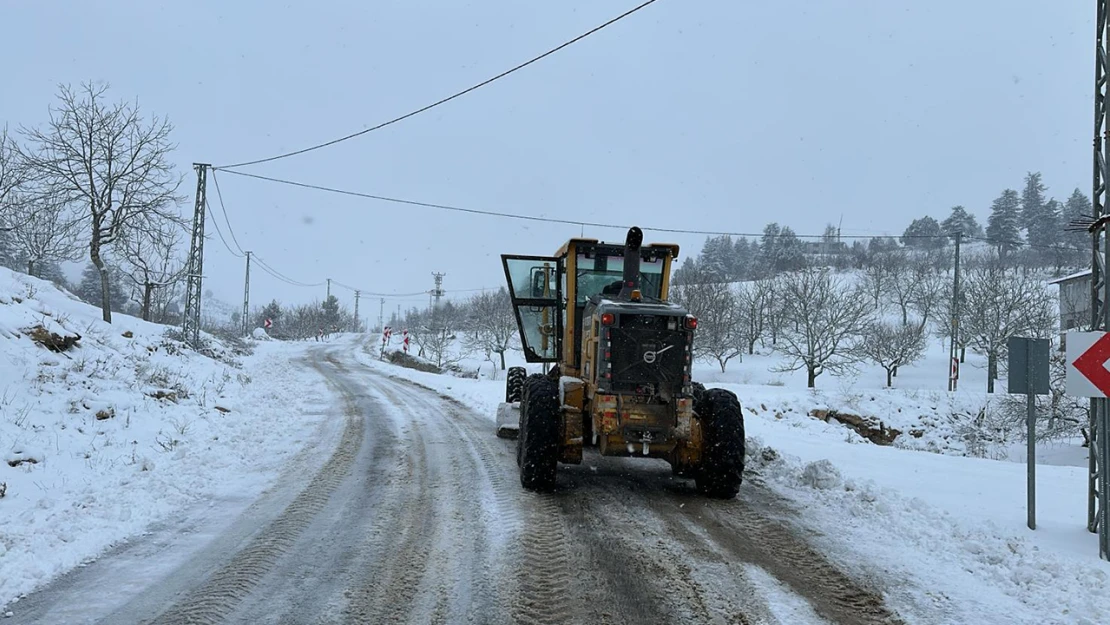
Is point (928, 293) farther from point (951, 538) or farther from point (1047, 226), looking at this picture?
point (951, 538)

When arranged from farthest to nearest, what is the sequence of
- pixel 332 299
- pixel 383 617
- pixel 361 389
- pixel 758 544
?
pixel 332 299
pixel 361 389
pixel 758 544
pixel 383 617

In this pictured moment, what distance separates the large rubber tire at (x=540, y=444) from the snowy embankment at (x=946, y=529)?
8.04ft

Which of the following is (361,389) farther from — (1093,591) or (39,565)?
(1093,591)

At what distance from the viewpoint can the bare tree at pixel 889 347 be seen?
38562 millimetres

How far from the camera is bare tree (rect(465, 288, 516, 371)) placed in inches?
2025

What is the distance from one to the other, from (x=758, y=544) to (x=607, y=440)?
1884 millimetres

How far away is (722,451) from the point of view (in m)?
6.90

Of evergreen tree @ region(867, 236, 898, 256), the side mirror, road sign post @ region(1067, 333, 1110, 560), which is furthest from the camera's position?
evergreen tree @ region(867, 236, 898, 256)

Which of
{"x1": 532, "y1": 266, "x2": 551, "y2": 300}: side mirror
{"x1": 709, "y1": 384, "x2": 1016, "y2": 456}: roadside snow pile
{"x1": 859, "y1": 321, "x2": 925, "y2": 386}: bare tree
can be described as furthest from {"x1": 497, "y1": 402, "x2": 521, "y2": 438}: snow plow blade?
{"x1": 859, "y1": 321, "x2": 925, "y2": 386}: bare tree

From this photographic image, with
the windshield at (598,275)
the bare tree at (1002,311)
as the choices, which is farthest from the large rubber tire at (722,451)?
the bare tree at (1002,311)

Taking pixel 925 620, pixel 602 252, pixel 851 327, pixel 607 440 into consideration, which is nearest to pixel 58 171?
pixel 602 252

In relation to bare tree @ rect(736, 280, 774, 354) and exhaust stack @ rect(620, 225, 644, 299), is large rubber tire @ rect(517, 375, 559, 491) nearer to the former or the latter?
exhaust stack @ rect(620, 225, 644, 299)

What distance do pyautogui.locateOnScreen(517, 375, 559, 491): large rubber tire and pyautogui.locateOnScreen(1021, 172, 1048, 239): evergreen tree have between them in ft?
302

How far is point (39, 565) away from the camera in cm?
435
